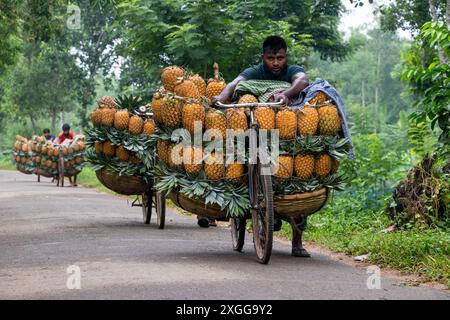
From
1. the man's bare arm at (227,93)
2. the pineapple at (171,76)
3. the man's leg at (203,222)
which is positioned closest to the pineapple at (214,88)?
the pineapple at (171,76)

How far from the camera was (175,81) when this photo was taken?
395 inches

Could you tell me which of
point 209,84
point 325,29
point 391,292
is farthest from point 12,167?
point 391,292

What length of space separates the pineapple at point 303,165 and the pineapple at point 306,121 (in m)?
0.26

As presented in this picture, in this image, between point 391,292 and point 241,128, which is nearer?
point 391,292

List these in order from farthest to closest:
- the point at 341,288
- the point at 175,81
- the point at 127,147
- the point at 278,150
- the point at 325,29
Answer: the point at 325,29 → the point at 127,147 → the point at 175,81 → the point at 278,150 → the point at 341,288

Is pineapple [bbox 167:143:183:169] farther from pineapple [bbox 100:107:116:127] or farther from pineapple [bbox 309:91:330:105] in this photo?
pineapple [bbox 100:107:116:127]

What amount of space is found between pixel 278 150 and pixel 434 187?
12.3 feet

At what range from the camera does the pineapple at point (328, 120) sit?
930 cm

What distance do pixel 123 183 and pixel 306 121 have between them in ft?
16.4

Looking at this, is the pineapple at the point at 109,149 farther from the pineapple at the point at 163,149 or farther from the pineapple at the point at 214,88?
the pineapple at the point at 163,149

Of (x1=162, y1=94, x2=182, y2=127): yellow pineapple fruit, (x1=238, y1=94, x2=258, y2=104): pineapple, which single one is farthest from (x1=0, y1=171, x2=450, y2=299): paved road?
(x1=238, y1=94, x2=258, y2=104): pineapple

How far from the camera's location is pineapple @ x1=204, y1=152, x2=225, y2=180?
357 inches

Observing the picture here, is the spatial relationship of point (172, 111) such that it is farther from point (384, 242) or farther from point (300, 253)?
point (384, 242)

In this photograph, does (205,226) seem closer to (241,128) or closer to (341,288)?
(241,128)
